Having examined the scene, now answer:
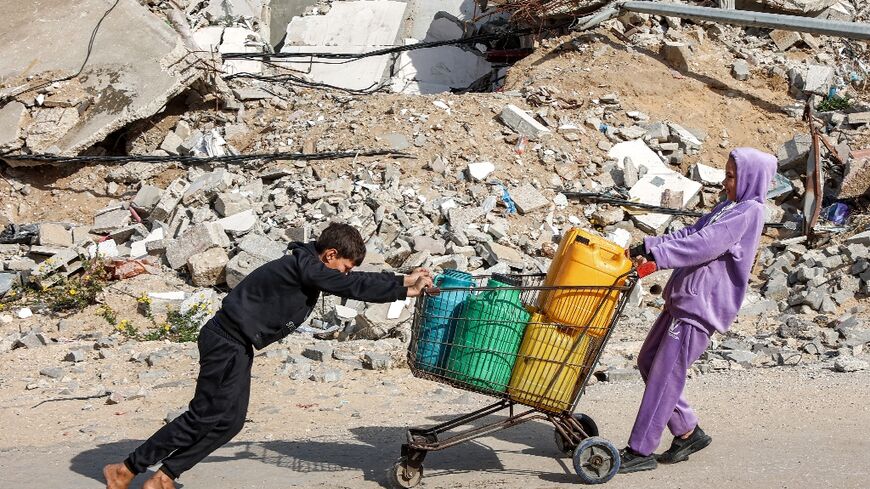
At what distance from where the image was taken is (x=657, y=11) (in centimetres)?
1348

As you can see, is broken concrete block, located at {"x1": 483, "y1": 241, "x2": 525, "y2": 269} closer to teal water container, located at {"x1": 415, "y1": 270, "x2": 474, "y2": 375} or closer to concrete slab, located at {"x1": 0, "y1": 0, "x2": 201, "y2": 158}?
teal water container, located at {"x1": 415, "y1": 270, "x2": 474, "y2": 375}

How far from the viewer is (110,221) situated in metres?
11.6

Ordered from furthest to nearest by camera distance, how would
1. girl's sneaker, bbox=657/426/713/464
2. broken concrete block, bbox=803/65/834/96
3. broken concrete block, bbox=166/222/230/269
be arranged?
broken concrete block, bbox=803/65/834/96, broken concrete block, bbox=166/222/230/269, girl's sneaker, bbox=657/426/713/464

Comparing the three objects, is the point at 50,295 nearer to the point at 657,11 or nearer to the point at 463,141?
the point at 463,141

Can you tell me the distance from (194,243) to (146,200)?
1756 mm

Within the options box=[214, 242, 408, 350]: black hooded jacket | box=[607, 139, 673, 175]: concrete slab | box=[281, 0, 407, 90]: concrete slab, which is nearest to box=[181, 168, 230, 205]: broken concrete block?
box=[281, 0, 407, 90]: concrete slab

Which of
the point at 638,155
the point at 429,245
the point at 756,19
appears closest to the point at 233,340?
the point at 429,245

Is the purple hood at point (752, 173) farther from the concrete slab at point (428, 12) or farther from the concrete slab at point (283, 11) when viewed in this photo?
the concrete slab at point (283, 11)

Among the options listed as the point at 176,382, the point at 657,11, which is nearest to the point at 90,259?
the point at 176,382

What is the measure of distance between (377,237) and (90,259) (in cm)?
315

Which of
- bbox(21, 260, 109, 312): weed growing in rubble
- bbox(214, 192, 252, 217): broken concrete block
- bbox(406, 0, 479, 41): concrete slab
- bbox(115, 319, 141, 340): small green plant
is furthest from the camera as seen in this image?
bbox(406, 0, 479, 41): concrete slab

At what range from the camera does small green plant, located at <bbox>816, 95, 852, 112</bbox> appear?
13.1m

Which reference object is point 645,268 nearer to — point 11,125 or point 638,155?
→ point 638,155

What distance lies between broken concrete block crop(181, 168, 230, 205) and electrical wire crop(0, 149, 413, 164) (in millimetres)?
520
